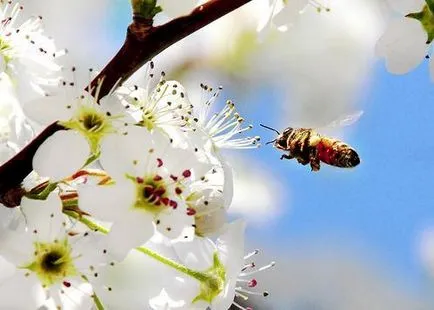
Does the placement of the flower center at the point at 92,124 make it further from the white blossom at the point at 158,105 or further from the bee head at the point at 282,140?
the bee head at the point at 282,140

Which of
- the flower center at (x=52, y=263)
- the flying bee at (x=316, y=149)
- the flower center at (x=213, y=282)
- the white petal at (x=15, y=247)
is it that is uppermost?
the flying bee at (x=316, y=149)

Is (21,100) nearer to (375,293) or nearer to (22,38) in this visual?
(22,38)

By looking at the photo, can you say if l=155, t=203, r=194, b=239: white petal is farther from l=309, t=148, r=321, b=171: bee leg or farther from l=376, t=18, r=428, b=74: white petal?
l=309, t=148, r=321, b=171: bee leg

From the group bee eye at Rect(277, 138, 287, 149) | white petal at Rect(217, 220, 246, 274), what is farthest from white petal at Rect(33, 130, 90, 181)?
bee eye at Rect(277, 138, 287, 149)

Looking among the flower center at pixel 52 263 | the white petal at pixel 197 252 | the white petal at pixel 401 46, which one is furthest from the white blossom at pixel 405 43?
the flower center at pixel 52 263

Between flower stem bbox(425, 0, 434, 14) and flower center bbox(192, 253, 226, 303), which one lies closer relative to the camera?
flower stem bbox(425, 0, 434, 14)

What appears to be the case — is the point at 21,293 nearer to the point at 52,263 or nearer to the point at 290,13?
the point at 52,263
